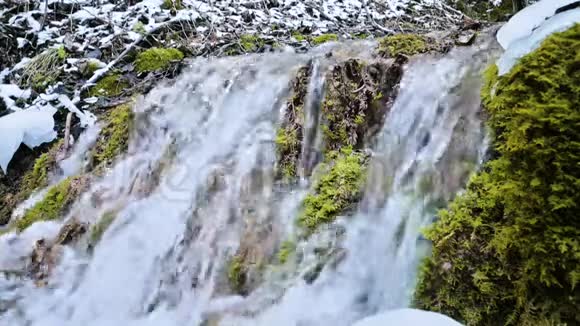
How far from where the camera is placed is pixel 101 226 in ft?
10.3

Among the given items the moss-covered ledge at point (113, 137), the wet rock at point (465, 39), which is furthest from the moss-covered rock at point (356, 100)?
the moss-covered ledge at point (113, 137)

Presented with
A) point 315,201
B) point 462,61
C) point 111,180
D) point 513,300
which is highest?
point 462,61

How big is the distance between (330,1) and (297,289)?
4.79 m

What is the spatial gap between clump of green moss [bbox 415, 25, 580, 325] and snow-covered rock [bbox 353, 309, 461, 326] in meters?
0.46

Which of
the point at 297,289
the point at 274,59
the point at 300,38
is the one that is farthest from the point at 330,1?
the point at 297,289

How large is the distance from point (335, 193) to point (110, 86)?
9.02ft

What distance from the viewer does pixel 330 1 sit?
6156 millimetres

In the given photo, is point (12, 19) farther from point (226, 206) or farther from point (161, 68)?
point (226, 206)

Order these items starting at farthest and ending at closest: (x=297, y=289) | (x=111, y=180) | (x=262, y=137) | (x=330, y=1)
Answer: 1. (x=330, y=1)
2. (x=111, y=180)
3. (x=262, y=137)
4. (x=297, y=289)

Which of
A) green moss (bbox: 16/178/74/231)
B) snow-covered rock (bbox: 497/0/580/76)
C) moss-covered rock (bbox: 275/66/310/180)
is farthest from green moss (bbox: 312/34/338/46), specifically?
snow-covered rock (bbox: 497/0/580/76)

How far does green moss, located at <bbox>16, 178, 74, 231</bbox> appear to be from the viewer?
3.36 meters

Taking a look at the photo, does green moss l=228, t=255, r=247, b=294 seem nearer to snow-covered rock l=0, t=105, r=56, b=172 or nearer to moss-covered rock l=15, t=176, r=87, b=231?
moss-covered rock l=15, t=176, r=87, b=231

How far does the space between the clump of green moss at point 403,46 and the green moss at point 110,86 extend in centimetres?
243

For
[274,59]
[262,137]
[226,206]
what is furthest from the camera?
[274,59]
